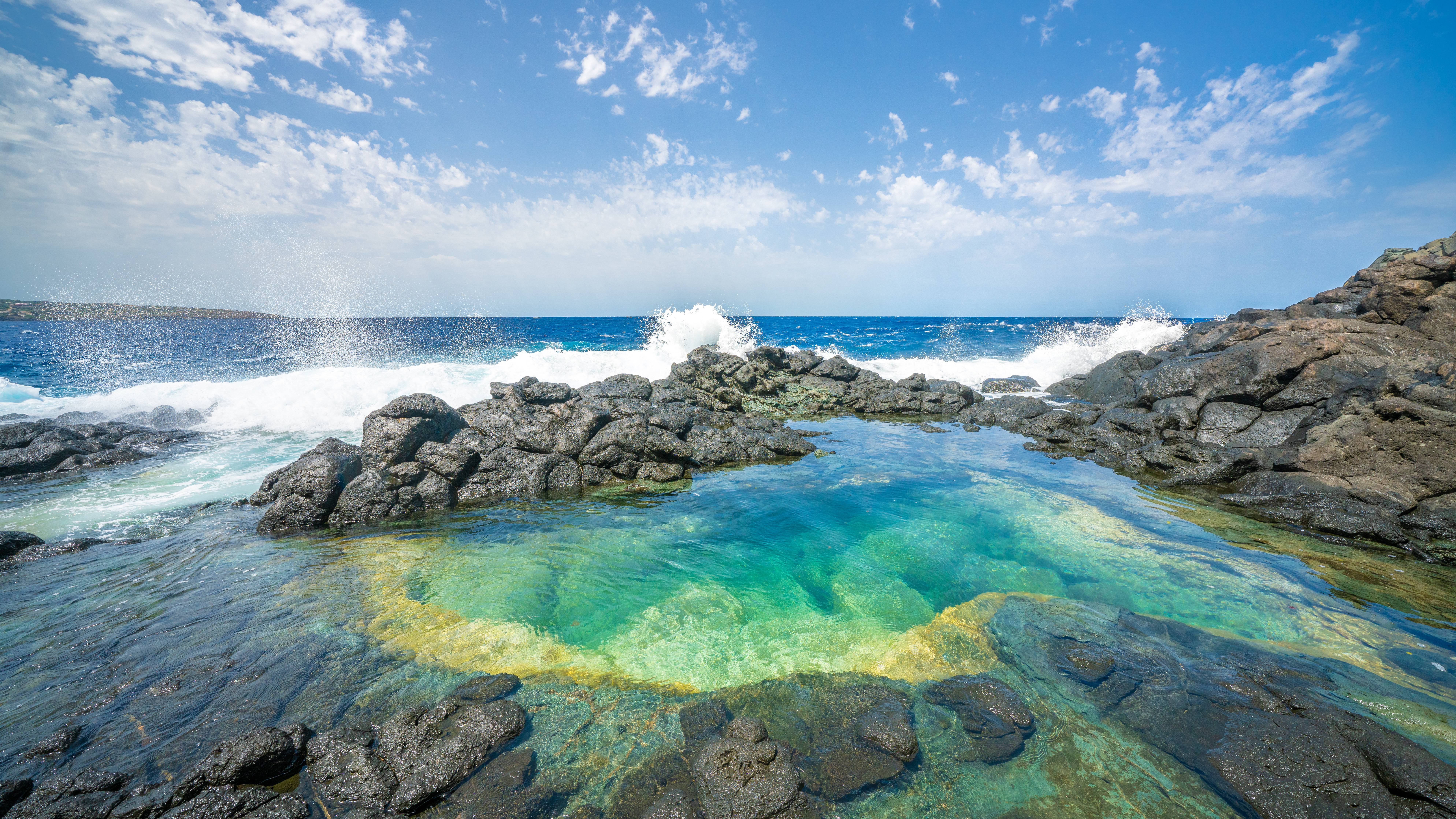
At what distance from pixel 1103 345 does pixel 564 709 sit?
40.5 meters

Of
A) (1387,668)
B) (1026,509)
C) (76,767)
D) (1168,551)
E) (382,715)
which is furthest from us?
(1026,509)

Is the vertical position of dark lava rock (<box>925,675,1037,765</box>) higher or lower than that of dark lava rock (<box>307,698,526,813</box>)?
lower

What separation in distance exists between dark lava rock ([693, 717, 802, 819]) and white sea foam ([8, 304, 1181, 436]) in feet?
55.7

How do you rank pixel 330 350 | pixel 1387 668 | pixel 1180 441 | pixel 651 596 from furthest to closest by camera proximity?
pixel 330 350, pixel 1180 441, pixel 651 596, pixel 1387 668

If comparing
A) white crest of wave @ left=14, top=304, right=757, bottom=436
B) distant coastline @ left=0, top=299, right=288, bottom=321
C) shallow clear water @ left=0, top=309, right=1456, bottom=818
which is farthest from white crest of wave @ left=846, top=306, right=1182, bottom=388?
distant coastline @ left=0, top=299, right=288, bottom=321

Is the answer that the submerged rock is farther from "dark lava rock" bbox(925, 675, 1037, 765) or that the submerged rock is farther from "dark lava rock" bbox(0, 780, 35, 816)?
"dark lava rock" bbox(925, 675, 1037, 765)

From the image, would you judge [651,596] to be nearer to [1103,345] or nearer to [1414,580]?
[1414,580]

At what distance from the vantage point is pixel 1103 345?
112ft

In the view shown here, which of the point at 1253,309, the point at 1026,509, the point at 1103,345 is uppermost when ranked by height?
the point at 1253,309

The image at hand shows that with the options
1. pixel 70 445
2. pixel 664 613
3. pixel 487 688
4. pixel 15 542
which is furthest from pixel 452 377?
pixel 487 688

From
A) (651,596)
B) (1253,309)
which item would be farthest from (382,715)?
(1253,309)

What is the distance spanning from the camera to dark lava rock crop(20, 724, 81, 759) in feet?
13.2

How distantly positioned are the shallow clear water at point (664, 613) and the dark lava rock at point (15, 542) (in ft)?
2.21

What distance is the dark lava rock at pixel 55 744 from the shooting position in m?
4.01
